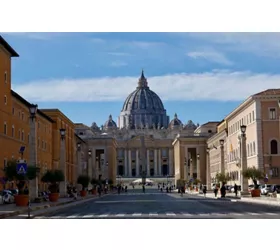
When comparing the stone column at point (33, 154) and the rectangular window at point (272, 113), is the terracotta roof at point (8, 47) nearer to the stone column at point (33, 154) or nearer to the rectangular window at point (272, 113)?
the stone column at point (33, 154)

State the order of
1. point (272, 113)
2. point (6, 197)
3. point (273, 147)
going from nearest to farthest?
1. point (6, 197)
2. point (273, 147)
3. point (272, 113)

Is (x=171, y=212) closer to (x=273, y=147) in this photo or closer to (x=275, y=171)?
(x=275, y=171)

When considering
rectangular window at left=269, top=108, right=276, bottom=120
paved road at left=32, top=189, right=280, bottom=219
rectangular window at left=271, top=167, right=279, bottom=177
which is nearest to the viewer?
paved road at left=32, top=189, right=280, bottom=219

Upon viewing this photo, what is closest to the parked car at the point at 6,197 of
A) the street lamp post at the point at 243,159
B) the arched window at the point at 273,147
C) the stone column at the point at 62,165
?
the stone column at the point at 62,165

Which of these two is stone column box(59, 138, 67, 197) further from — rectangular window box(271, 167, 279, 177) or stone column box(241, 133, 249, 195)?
rectangular window box(271, 167, 279, 177)

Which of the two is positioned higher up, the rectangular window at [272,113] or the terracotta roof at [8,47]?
the terracotta roof at [8,47]

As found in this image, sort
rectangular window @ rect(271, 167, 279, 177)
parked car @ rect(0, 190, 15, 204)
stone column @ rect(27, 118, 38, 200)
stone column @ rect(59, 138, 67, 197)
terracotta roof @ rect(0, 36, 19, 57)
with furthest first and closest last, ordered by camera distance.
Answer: rectangular window @ rect(271, 167, 279, 177), stone column @ rect(59, 138, 67, 197), terracotta roof @ rect(0, 36, 19, 57), parked car @ rect(0, 190, 15, 204), stone column @ rect(27, 118, 38, 200)

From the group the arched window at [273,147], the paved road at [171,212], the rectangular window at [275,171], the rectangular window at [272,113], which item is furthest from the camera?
the rectangular window at [272,113]

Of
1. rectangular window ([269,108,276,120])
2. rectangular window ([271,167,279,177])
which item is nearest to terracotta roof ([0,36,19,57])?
rectangular window ([269,108,276,120])

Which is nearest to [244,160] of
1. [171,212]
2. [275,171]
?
[275,171]

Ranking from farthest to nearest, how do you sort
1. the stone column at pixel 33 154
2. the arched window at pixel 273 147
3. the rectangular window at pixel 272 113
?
the rectangular window at pixel 272 113
the arched window at pixel 273 147
the stone column at pixel 33 154

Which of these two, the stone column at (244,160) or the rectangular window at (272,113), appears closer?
the stone column at (244,160)
